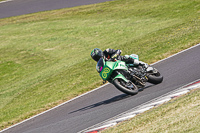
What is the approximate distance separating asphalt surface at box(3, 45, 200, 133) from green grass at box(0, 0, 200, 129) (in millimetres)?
1278

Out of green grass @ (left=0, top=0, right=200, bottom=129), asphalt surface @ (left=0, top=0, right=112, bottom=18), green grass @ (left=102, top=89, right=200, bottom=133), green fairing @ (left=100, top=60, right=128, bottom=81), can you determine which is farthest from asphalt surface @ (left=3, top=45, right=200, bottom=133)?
asphalt surface @ (left=0, top=0, right=112, bottom=18)

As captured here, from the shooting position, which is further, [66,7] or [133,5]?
[66,7]

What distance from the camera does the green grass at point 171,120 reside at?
19.5 feet

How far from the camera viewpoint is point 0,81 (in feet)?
64.4

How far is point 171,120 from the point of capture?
652 centimetres

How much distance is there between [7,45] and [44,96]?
43.0 feet

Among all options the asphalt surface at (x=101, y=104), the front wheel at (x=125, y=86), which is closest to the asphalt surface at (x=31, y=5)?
the asphalt surface at (x=101, y=104)

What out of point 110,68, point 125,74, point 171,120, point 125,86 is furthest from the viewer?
point 125,74

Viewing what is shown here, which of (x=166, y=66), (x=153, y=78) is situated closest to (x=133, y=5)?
(x=166, y=66)

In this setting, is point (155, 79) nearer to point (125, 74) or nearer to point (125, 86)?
point (125, 74)

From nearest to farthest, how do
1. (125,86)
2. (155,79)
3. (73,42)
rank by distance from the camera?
(125,86) < (155,79) < (73,42)

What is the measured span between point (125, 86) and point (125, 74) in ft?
1.68

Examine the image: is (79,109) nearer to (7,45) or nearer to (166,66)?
(166,66)

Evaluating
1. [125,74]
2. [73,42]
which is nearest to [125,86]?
[125,74]
